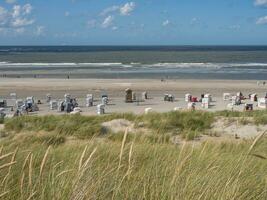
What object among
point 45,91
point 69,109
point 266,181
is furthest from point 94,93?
point 266,181

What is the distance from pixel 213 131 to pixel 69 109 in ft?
38.6

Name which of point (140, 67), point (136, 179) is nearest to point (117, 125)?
point (136, 179)

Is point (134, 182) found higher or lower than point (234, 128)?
higher

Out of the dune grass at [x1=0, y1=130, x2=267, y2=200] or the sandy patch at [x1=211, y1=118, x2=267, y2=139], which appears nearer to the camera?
the dune grass at [x1=0, y1=130, x2=267, y2=200]

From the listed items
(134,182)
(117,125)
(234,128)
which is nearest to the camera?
(134,182)

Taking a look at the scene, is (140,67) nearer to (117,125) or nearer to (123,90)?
(123,90)

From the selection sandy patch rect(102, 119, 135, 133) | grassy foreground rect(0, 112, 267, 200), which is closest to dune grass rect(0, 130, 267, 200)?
grassy foreground rect(0, 112, 267, 200)

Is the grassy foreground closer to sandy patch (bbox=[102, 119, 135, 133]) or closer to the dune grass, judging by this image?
the dune grass

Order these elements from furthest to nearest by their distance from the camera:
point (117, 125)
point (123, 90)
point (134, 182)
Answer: point (123, 90) < point (117, 125) < point (134, 182)

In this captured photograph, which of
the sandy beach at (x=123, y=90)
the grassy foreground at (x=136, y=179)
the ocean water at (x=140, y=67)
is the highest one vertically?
the grassy foreground at (x=136, y=179)

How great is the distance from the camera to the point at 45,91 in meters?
33.7

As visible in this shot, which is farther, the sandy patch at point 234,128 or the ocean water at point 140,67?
the ocean water at point 140,67

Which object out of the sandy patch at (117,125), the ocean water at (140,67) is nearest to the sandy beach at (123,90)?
the ocean water at (140,67)

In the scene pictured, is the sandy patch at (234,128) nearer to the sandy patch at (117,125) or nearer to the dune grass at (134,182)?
the sandy patch at (117,125)
